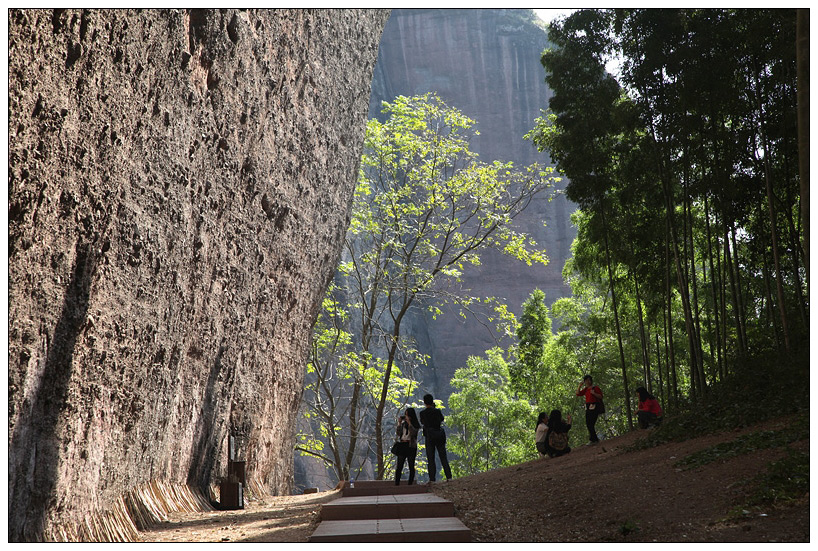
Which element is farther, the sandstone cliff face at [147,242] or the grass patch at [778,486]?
the grass patch at [778,486]

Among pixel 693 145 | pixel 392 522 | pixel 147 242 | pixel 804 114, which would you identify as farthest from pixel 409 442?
pixel 693 145

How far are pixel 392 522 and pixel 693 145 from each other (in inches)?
300

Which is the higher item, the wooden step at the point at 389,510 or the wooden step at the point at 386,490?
the wooden step at the point at 386,490

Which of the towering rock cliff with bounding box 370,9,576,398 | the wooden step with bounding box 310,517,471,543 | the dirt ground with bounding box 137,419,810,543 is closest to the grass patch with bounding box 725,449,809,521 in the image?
the dirt ground with bounding box 137,419,810,543

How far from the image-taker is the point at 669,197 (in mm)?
10211

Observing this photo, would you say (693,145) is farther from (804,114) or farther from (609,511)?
(609,511)

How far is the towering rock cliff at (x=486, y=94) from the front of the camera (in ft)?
144

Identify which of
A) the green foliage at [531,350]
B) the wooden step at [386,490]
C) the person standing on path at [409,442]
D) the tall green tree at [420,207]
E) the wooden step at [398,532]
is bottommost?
the wooden step at [398,532]

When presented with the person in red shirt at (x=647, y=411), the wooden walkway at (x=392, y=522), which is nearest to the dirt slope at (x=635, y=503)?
the wooden walkway at (x=392, y=522)

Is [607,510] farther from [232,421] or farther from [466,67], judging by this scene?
[466,67]

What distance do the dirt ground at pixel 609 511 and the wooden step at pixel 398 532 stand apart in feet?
0.66

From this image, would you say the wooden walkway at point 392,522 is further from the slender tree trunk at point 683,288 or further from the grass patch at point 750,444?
the slender tree trunk at point 683,288

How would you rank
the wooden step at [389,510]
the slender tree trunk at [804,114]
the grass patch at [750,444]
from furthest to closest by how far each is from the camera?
the grass patch at [750,444], the wooden step at [389,510], the slender tree trunk at [804,114]

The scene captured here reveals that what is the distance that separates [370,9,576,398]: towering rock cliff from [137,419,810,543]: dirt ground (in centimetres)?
3604
